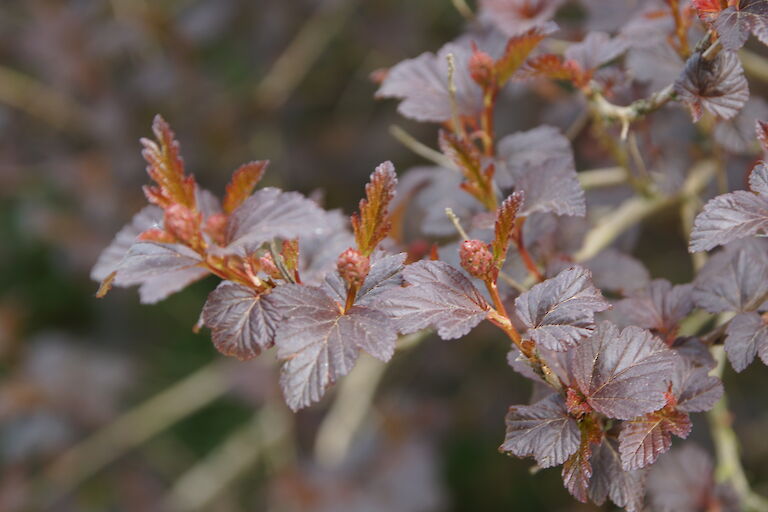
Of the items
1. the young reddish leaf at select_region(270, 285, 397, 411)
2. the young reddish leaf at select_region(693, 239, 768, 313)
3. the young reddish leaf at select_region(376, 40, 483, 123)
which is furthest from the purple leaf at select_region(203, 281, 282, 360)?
the young reddish leaf at select_region(693, 239, 768, 313)

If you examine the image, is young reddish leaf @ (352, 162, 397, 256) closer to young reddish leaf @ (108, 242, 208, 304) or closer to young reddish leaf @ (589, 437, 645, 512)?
young reddish leaf @ (108, 242, 208, 304)

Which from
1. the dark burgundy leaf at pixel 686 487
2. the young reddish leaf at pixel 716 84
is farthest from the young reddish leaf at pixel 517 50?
the dark burgundy leaf at pixel 686 487

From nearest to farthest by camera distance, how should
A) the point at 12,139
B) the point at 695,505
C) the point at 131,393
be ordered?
the point at 695,505, the point at 12,139, the point at 131,393

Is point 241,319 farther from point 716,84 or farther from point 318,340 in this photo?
point 716,84

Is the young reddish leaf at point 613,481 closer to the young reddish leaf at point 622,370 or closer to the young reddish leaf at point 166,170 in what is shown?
the young reddish leaf at point 622,370

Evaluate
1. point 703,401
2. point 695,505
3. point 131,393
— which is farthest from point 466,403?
point 703,401

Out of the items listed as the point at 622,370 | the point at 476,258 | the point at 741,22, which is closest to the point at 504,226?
the point at 476,258

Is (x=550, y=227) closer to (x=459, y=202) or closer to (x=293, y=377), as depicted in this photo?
(x=459, y=202)

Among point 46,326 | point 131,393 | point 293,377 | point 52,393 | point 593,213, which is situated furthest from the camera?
point 46,326

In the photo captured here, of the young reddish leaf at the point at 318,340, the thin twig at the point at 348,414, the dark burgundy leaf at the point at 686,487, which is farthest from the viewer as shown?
the thin twig at the point at 348,414
